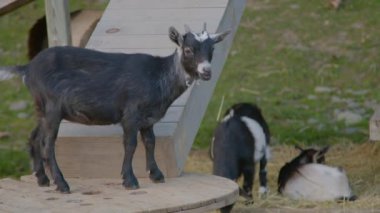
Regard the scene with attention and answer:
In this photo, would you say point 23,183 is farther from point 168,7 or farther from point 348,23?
point 348,23

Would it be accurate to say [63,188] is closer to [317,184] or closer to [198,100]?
[198,100]

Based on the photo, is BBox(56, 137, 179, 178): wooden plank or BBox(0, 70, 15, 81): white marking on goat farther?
BBox(56, 137, 179, 178): wooden plank

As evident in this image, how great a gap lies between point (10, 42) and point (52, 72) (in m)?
7.64

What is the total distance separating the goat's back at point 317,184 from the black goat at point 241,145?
307mm

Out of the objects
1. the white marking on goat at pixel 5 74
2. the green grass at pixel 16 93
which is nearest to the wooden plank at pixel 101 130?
the white marking on goat at pixel 5 74

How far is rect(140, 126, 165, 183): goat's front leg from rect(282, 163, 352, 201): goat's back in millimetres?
2194

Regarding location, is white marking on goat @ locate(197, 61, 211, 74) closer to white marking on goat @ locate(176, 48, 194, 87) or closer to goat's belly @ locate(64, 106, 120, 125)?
white marking on goat @ locate(176, 48, 194, 87)

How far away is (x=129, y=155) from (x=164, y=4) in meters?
2.16

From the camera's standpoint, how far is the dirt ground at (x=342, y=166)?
28.8 ft

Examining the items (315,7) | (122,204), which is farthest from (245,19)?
(122,204)

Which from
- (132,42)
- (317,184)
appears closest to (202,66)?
(132,42)

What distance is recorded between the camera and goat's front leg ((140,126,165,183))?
7250 millimetres

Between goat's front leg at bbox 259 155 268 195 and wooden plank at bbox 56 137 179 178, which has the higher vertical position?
wooden plank at bbox 56 137 179 178

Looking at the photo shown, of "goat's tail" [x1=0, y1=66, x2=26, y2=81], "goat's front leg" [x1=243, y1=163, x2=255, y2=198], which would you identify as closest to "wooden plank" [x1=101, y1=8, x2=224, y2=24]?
"goat's front leg" [x1=243, y1=163, x2=255, y2=198]
